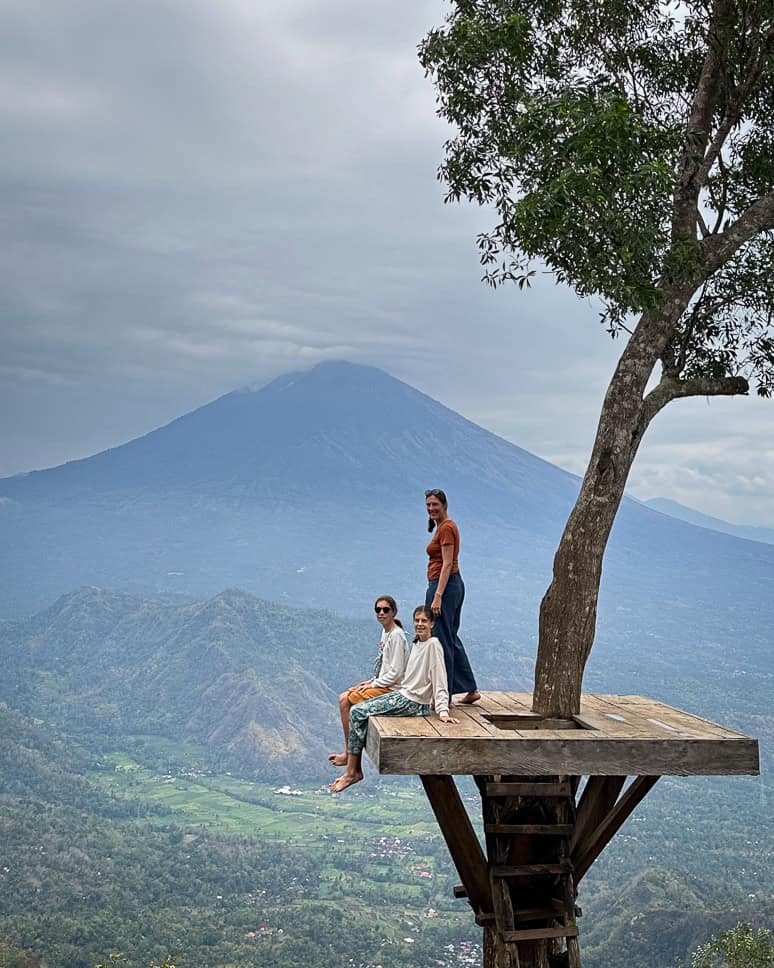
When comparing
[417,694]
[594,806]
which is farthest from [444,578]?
[594,806]

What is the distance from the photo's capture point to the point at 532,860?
6711 millimetres

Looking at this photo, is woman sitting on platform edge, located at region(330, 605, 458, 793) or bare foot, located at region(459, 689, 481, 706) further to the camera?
bare foot, located at region(459, 689, 481, 706)

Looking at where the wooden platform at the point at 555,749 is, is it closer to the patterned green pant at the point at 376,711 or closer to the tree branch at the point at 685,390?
the patterned green pant at the point at 376,711

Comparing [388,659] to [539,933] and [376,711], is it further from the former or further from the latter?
[539,933]

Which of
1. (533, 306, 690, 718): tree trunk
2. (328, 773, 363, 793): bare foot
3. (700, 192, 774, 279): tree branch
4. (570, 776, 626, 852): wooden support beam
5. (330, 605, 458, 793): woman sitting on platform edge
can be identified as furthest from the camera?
(700, 192, 774, 279): tree branch

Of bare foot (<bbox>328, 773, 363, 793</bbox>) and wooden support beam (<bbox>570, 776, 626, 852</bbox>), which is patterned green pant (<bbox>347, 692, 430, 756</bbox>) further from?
wooden support beam (<bbox>570, 776, 626, 852</bbox>)

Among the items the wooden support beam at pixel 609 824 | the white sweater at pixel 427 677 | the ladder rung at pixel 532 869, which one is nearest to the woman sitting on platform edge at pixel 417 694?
the white sweater at pixel 427 677

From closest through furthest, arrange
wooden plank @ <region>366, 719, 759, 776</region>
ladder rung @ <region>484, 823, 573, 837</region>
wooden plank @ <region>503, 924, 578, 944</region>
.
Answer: wooden plank @ <region>366, 719, 759, 776</region> < wooden plank @ <region>503, 924, 578, 944</region> < ladder rung @ <region>484, 823, 573, 837</region>

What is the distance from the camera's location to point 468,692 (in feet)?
22.9

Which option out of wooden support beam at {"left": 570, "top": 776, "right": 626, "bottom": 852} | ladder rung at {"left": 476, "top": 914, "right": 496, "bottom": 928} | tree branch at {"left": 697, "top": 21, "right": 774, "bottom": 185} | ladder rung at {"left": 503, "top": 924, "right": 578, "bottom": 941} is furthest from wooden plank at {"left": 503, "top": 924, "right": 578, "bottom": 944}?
tree branch at {"left": 697, "top": 21, "right": 774, "bottom": 185}

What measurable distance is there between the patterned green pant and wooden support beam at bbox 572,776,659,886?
131 centimetres

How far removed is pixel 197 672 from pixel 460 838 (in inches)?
4870

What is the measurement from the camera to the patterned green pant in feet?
20.2

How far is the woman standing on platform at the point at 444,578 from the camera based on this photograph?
645 centimetres
